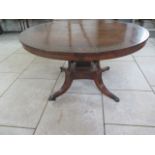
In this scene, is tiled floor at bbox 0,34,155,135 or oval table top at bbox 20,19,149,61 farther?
tiled floor at bbox 0,34,155,135

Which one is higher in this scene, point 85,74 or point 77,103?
point 85,74

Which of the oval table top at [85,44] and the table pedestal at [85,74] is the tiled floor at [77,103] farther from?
the oval table top at [85,44]

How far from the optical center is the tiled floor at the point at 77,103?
124 centimetres

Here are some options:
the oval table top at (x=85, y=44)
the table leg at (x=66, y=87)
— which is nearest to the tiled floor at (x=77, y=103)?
the table leg at (x=66, y=87)

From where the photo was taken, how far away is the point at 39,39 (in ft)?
3.93

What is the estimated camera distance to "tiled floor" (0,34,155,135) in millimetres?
1242

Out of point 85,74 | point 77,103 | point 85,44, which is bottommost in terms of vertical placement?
point 77,103

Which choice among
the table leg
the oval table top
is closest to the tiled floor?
the table leg

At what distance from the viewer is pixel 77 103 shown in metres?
1.49

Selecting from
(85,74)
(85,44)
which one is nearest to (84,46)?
(85,44)

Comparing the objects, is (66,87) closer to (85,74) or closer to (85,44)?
(85,74)

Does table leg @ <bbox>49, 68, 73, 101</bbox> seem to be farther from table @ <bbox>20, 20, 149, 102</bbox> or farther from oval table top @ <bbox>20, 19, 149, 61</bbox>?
oval table top @ <bbox>20, 19, 149, 61</bbox>

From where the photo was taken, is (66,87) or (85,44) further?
(66,87)
